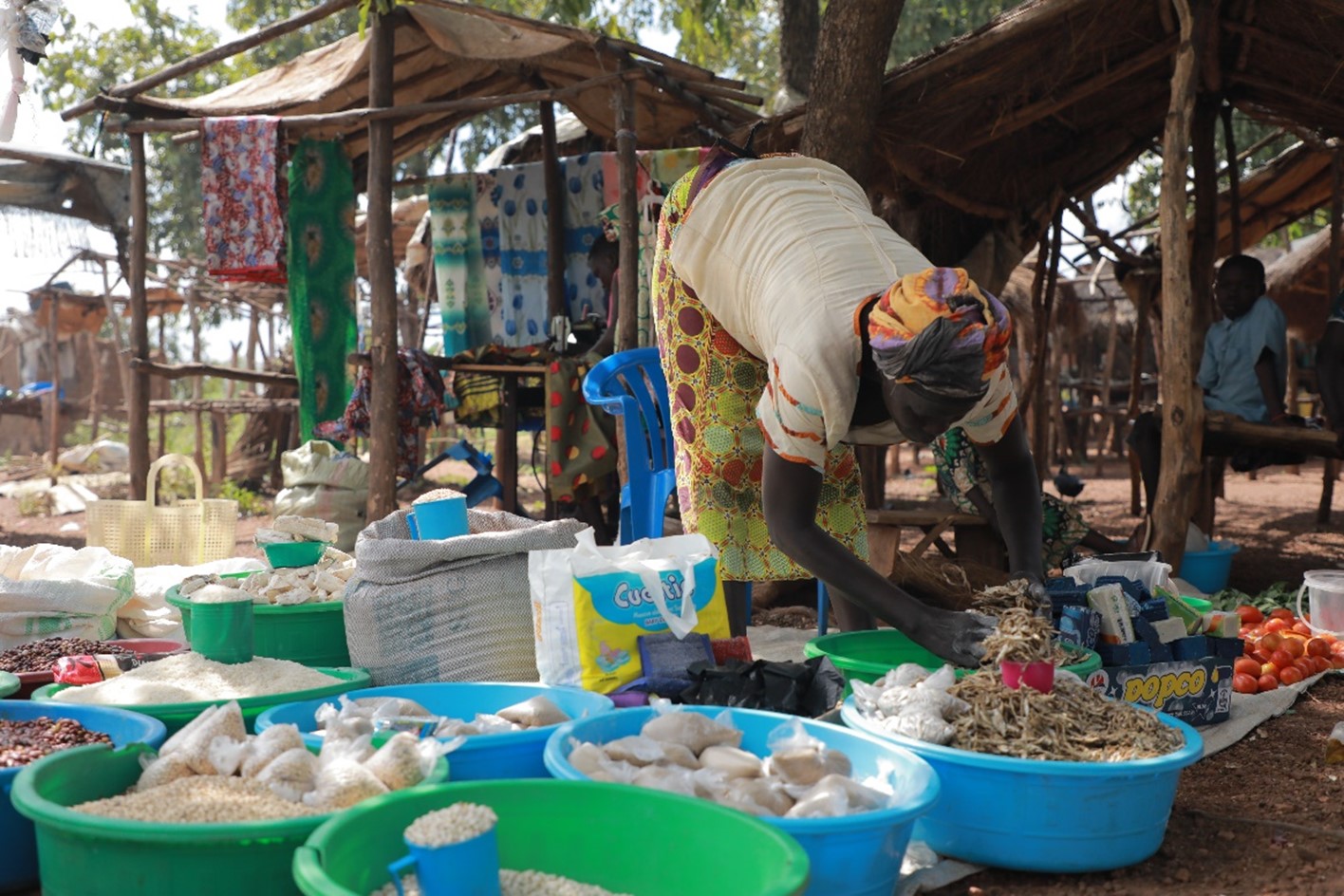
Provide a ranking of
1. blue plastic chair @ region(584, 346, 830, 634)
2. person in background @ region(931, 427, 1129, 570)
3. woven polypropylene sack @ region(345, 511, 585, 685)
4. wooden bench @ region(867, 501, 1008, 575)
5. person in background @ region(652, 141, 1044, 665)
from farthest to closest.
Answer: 1. person in background @ region(931, 427, 1129, 570)
2. wooden bench @ region(867, 501, 1008, 575)
3. blue plastic chair @ region(584, 346, 830, 634)
4. woven polypropylene sack @ region(345, 511, 585, 685)
5. person in background @ region(652, 141, 1044, 665)

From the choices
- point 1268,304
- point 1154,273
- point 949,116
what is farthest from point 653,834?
point 1154,273

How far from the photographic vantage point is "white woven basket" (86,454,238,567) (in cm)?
535

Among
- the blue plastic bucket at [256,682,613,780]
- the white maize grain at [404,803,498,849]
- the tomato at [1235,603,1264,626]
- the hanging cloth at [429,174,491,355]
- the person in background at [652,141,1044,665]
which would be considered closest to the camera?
the white maize grain at [404,803,498,849]

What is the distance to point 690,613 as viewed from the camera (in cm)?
268

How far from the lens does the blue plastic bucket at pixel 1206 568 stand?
5.33 m

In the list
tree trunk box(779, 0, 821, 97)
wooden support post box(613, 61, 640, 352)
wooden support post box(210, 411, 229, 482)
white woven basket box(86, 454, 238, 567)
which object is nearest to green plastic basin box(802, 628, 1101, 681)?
wooden support post box(613, 61, 640, 352)

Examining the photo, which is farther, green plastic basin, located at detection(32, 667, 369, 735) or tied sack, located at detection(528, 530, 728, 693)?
tied sack, located at detection(528, 530, 728, 693)

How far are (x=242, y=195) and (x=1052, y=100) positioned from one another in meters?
4.25

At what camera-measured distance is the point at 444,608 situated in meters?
3.02

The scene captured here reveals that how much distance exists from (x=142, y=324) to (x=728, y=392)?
4.68m

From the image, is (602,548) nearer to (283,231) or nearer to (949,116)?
(949,116)

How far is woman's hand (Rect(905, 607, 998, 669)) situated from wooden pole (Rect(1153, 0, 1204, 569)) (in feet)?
9.35

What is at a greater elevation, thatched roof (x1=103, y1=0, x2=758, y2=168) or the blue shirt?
thatched roof (x1=103, y1=0, x2=758, y2=168)

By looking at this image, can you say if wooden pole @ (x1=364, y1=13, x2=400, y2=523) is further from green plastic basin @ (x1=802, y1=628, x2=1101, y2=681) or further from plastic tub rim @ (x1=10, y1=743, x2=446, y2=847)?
plastic tub rim @ (x1=10, y1=743, x2=446, y2=847)
